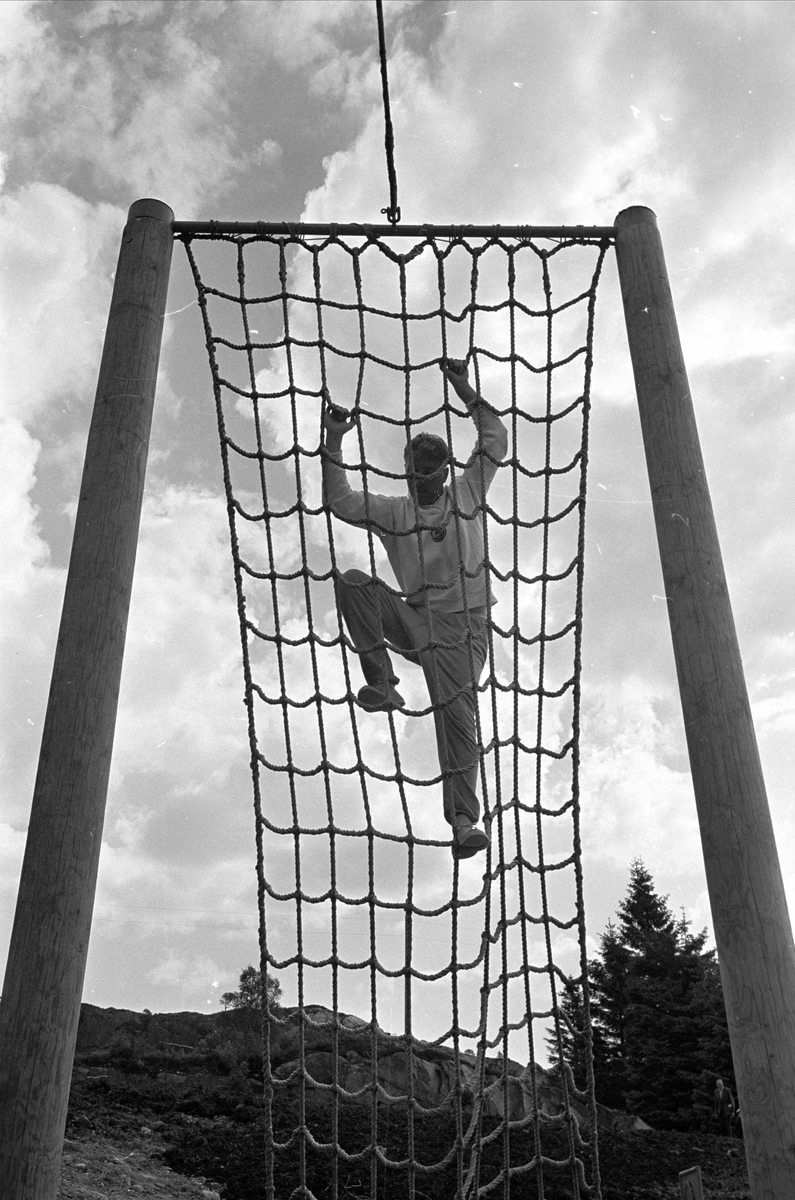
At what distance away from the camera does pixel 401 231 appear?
2947mm

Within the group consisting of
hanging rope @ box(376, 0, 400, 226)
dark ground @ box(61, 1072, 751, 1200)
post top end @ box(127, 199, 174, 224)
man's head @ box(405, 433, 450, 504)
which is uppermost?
hanging rope @ box(376, 0, 400, 226)

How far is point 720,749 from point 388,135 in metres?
1.87

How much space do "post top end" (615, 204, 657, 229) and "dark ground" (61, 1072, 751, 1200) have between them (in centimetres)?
359

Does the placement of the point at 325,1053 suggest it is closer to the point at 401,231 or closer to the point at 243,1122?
the point at 243,1122

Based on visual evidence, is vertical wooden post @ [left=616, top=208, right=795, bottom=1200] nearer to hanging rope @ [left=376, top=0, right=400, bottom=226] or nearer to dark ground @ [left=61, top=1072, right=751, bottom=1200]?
hanging rope @ [left=376, top=0, right=400, bottom=226]

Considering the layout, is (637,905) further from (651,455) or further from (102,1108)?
(651,455)

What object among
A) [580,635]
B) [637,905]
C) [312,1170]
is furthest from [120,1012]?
[637,905]

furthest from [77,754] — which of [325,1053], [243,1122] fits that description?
[325,1053]

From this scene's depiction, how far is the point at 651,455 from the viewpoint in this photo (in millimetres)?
2430

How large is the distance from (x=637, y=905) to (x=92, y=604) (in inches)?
831

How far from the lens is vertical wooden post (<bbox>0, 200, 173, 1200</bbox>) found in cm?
179

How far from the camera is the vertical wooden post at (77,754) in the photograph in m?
1.79

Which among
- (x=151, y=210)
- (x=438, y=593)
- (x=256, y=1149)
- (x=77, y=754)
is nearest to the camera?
(x=77, y=754)

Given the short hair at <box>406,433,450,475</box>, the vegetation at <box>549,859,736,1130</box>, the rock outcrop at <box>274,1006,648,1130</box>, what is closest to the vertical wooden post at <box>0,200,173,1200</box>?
the short hair at <box>406,433,450,475</box>
